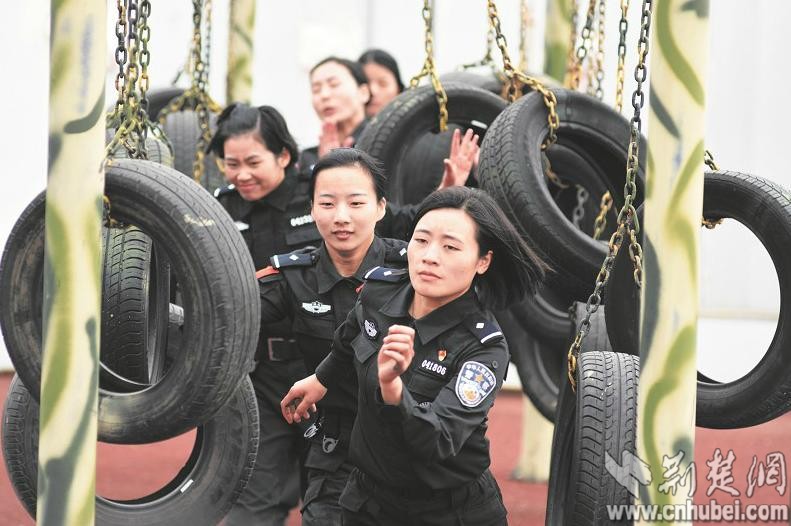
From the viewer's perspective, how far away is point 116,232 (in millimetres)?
3451

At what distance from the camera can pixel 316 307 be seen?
356cm

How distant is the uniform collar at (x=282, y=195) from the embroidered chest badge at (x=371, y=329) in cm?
145

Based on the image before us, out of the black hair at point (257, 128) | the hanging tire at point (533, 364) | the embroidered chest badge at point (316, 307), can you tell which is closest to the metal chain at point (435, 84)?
the black hair at point (257, 128)

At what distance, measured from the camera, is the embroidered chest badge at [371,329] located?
289 cm

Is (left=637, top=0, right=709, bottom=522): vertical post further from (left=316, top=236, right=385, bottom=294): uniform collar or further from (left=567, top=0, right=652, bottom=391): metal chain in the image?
(left=316, top=236, right=385, bottom=294): uniform collar

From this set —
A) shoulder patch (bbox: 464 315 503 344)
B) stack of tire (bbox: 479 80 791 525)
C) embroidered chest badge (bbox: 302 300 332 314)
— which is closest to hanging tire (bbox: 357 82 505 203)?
stack of tire (bbox: 479 80 791 525)

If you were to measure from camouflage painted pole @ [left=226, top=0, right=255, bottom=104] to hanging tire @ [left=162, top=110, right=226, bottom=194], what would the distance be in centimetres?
32

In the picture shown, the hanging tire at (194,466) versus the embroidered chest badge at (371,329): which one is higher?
the embroidered chest badge at (371,329)

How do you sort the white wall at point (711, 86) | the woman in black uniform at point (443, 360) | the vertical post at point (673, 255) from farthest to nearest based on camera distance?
1. the white wall at point (711, 86)
2. the woman in black uniform at point (443, 360)
3. the vertical post at point (673, 255)

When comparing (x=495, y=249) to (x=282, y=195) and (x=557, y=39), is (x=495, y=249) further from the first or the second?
(x=557, y=39)

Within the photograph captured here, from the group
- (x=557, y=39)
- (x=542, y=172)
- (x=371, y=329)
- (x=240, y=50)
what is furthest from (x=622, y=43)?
(x=240, y=50)

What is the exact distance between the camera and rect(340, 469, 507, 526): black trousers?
2842mm

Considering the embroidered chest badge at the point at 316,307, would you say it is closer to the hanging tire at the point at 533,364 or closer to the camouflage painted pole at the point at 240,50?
the hanging tire at the point at 533,364

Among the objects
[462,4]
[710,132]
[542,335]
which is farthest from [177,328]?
[462,4]
